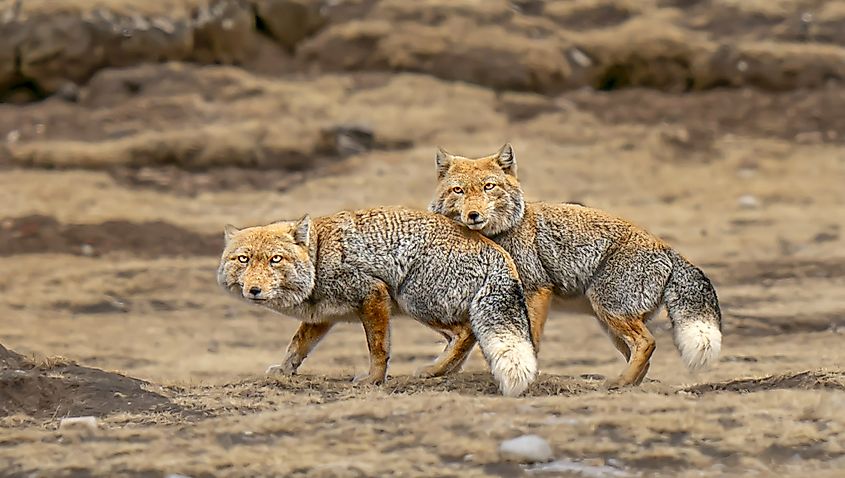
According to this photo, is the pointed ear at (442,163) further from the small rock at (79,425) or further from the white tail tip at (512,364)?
the small rock at (79,425)

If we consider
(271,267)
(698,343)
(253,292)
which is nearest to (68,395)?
(253,292)

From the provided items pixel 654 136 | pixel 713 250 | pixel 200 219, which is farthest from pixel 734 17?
pixel 200 219

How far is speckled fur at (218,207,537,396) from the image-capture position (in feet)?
29.9

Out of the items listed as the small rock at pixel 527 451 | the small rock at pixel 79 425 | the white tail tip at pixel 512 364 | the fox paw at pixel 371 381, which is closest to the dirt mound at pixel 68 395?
the small rock at pixel 79 425

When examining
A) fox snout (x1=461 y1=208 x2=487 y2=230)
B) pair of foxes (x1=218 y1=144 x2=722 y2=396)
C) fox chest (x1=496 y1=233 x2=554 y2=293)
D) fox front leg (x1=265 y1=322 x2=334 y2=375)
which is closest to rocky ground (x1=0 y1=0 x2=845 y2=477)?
fox front leg (x1=265 y1=322 x2=334 y2=375)

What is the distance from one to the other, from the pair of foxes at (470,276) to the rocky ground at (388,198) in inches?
15.7

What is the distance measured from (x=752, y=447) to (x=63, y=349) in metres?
9.90

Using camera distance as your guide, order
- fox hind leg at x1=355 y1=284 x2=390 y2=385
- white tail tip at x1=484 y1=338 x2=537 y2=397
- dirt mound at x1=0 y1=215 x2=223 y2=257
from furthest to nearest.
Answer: dirt mound at x1=0 y1=215 x2=223 y2=257 < fox hind leg at x1=355 y1=284 x2=390 y2=385 < white tail tip at x1=484 y1=338 x2=537 y2=397

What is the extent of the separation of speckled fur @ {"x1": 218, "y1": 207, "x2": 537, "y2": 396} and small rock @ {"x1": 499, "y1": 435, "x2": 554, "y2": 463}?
6.22ft

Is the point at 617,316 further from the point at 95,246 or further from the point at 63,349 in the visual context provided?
the point at 95,246

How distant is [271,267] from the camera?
9.15 m

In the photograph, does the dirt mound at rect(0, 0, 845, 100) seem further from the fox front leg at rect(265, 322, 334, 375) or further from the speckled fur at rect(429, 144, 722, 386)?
the fox front leg at rect(265, 322, 334, 375)

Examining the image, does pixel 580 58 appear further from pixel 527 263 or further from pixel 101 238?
pixel 527 263

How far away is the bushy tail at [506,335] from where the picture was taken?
28.0 ft
